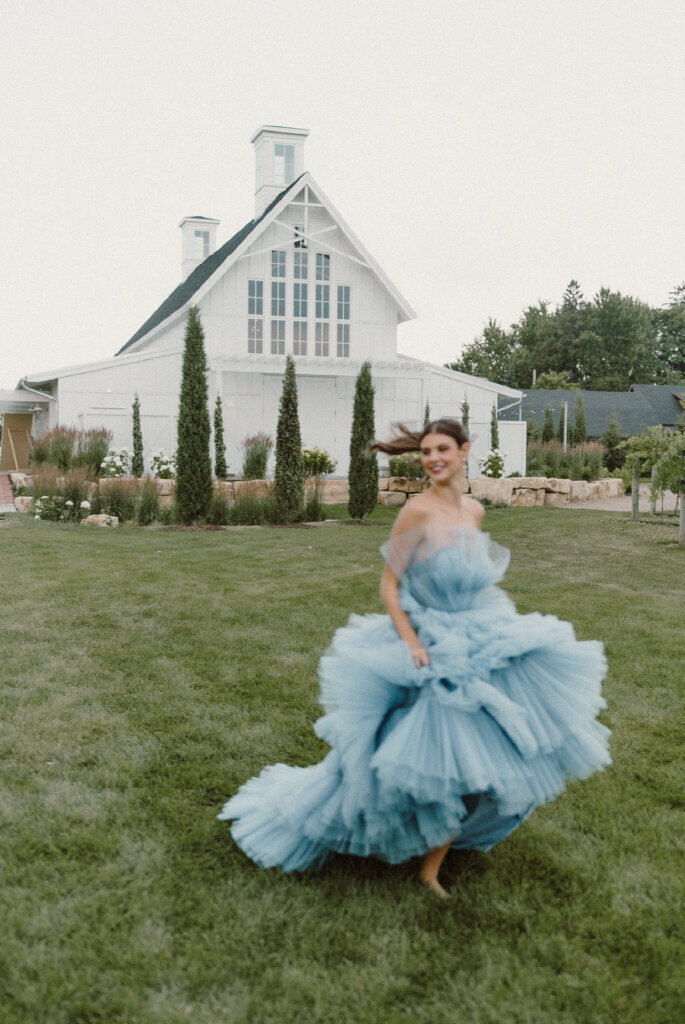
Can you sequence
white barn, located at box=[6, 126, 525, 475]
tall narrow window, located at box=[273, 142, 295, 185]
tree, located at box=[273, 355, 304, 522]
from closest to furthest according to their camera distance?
1. tree, located at box=[273, 355, 304, 522]
2. white barn, located at box=[6, 126, 525, 475]
3. tall narrow window, located at box=[273, 142, 295, 185]

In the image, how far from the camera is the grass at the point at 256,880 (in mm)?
2316

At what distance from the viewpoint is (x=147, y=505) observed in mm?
15586

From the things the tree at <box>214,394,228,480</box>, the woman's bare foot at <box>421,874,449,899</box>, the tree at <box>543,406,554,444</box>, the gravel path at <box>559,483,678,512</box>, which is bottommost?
the woman's bare foot at <box>421,874,449,899</box>

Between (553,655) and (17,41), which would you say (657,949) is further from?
(17,41)

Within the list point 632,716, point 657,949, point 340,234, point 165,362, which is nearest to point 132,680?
point 632,716

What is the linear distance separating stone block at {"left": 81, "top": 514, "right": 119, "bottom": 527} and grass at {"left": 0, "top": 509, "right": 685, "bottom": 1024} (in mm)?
8640

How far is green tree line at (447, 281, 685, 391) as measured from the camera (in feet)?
219

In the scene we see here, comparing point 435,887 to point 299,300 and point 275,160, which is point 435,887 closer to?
point 299,300

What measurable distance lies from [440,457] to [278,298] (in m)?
21.9

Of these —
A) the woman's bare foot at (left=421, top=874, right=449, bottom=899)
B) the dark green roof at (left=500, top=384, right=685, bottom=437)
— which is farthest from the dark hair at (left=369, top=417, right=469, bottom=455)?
the dark green roof at (left=500, top=384, right=685, bottom=437)

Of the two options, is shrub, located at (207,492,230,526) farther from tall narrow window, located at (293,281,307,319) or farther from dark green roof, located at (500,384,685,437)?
dark green roof, located at (500,384,685,437)


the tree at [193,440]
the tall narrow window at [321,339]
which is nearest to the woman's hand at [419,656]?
the tree at [193,440]

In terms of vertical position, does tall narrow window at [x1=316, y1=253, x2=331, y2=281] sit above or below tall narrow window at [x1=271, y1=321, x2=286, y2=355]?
above

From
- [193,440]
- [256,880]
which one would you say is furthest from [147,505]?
[256,880]
